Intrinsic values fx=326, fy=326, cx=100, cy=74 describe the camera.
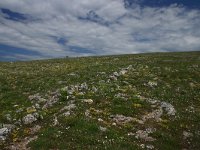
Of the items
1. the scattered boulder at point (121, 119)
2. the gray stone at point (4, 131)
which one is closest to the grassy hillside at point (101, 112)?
the scattered boulder at point (121, 119)

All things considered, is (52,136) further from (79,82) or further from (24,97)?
(79,82)

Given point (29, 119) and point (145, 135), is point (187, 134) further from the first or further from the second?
point (29, 119)

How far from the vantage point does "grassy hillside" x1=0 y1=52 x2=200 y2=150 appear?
1969cm

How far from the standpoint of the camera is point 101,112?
23.9m

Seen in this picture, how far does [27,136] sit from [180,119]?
11.2 metres

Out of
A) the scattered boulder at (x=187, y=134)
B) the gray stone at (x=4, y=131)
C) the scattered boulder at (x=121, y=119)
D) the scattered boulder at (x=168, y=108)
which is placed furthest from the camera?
the scattered boulder at (x=168, y=108)

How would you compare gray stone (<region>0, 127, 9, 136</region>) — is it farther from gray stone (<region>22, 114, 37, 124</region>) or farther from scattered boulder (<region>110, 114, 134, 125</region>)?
scattered boulder (<region>110, 114, 134, 125</region>)

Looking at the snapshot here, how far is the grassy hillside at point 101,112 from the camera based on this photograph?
775 inches

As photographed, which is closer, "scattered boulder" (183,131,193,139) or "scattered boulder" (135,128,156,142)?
"scattered boulder" (135,128,156,142)

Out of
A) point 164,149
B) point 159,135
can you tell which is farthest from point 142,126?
point 164,149

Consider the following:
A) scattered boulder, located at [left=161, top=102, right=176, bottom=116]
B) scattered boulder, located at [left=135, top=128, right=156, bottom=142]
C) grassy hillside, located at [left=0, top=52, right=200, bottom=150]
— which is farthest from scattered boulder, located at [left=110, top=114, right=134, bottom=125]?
scattered boulder, located at [left=161, top=102, right=176, bottom=116]

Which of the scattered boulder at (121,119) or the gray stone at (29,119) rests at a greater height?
the gray stone at (29,119)

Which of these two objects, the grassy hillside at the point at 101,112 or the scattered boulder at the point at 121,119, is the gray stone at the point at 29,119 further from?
the scattered boulder at the point at 121,119

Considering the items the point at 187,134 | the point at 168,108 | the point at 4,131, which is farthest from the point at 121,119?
the point at 4,131
